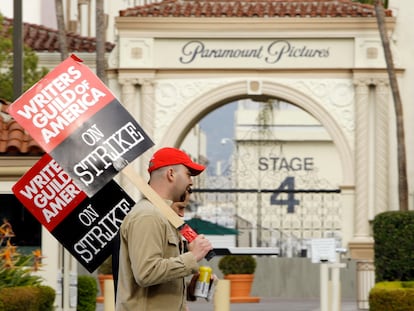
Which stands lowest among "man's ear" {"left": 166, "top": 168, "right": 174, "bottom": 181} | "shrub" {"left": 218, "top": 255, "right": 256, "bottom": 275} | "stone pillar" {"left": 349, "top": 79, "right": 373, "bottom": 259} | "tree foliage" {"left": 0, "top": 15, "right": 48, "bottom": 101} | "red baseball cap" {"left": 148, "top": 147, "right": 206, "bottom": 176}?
"man's ear" {"left": 166, "top": 168, "right": 174, "bottom": 181}

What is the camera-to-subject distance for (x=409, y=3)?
38.9 metres

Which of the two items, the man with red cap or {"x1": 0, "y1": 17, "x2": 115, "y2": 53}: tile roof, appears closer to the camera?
the man with red cap

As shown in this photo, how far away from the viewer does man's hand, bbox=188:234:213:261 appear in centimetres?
751

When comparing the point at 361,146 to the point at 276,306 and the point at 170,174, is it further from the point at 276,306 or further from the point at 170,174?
the point at 170,174

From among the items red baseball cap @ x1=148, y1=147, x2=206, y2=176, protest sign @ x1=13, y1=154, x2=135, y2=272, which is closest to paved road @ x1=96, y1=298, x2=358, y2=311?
protest sign @ x1=13, y1=154, x2=135, y2=272

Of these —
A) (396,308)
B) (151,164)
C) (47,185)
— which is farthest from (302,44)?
(151,164)

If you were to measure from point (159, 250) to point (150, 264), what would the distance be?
0.10 meters

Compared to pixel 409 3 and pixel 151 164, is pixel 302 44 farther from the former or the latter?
pixel 151 164

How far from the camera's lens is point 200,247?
24.7ft

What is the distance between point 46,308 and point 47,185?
20.8ft

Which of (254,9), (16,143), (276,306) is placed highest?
(254,9)

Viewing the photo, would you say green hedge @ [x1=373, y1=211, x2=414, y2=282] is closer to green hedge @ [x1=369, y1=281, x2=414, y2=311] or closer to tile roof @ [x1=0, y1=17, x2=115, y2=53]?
green hedge @ [x1=369, y1=281, x2=414, y2=311]

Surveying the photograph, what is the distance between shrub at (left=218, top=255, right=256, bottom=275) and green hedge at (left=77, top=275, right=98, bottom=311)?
16.5 metres

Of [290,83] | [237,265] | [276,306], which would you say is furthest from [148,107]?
[276,306]
